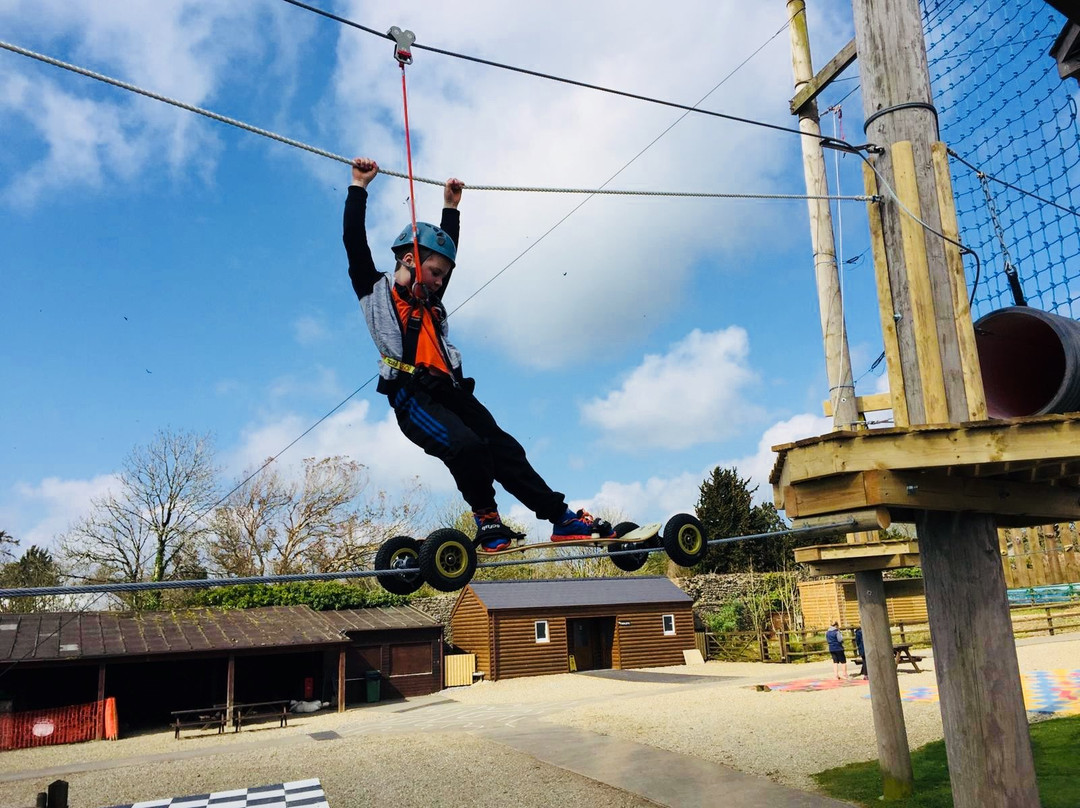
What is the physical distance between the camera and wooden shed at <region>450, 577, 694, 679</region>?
90.8ft

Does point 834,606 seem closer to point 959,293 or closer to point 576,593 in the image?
point 576,593

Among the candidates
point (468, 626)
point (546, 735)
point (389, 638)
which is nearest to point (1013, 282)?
point (546, 735)

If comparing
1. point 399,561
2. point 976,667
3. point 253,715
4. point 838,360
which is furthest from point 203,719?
point 976,667

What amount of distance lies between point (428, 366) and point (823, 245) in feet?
19.0

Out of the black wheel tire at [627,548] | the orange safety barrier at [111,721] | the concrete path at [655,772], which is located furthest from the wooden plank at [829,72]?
the orange safety barrier at [111,721]

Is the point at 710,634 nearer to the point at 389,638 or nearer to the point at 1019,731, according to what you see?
the point at 389,638

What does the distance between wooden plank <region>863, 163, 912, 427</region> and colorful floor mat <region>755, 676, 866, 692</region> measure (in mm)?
15741

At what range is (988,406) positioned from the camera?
5.22m

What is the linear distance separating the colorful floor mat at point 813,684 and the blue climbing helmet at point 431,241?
17.6 meters

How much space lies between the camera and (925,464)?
401 centimetres

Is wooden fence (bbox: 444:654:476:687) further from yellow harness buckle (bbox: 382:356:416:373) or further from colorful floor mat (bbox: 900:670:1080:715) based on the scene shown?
yellow harness buckle (bbox: 382:356:416:373)

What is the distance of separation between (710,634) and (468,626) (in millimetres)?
9540

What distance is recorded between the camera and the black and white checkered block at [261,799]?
9820 millimetres

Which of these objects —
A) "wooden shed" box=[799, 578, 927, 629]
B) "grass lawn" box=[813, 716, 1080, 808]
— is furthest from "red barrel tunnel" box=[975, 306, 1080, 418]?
"wooden shed" box=[799, 578, 927, 629]
